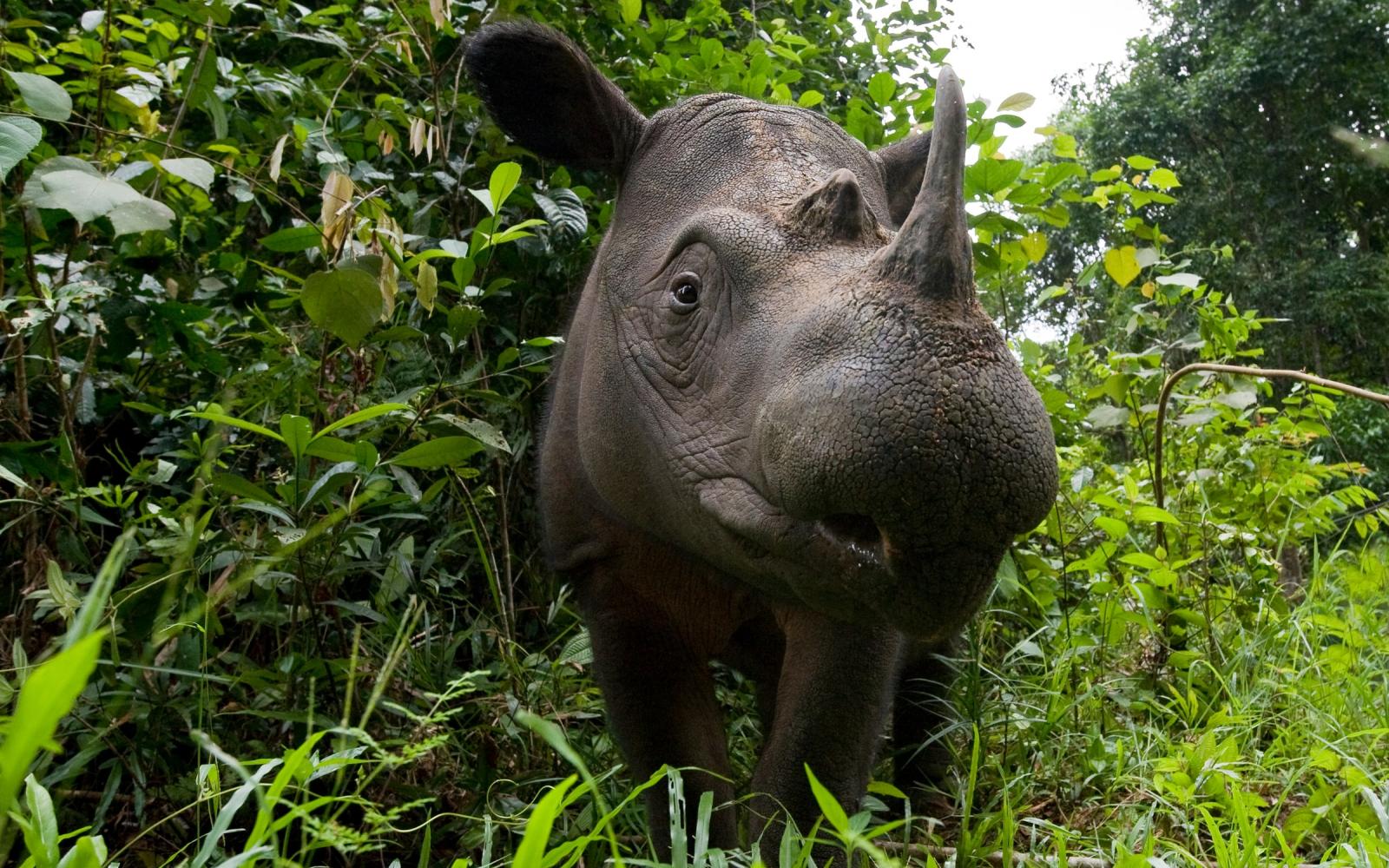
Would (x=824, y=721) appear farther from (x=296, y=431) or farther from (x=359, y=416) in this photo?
(x=296, y=431)

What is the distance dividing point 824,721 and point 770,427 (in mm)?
954

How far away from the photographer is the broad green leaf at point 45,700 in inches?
37.8

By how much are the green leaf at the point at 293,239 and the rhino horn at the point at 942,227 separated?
1.92 m

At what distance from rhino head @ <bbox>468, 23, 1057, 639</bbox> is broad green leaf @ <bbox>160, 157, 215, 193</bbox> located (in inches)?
34.2

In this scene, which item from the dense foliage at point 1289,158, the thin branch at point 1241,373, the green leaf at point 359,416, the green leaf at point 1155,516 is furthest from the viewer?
the dense foliage at point 1289,158

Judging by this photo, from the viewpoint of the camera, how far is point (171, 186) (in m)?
3.95

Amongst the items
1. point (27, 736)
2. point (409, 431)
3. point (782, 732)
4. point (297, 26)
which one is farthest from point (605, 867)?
point (297, 26)

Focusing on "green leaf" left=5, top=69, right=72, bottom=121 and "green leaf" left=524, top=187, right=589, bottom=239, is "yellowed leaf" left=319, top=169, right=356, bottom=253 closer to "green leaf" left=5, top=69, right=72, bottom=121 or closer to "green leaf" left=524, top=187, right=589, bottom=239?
"green leaf" left=5, top=69, right=72, bottom=121

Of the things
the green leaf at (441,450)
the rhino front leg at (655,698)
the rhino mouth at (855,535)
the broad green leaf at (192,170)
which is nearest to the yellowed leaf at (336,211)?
the broad green leaf at (192,170)

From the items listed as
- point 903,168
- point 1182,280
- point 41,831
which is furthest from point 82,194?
point 1182,280

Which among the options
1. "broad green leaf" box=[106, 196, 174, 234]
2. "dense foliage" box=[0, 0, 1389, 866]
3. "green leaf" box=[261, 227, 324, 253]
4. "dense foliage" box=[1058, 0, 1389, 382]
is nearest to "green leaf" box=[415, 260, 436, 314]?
"dense foliage" box=[0, 0, 1389, 866]

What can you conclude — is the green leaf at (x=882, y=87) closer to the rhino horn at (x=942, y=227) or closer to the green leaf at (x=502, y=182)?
the green leaf at (x=502, y=182)

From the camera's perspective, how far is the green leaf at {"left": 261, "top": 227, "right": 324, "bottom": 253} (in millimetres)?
3281

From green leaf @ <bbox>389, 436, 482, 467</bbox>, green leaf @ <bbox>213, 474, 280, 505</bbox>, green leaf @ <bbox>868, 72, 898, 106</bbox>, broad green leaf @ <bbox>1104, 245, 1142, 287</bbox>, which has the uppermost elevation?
green leaf @ <bbox>868, 72, 898, 106</bbox>
